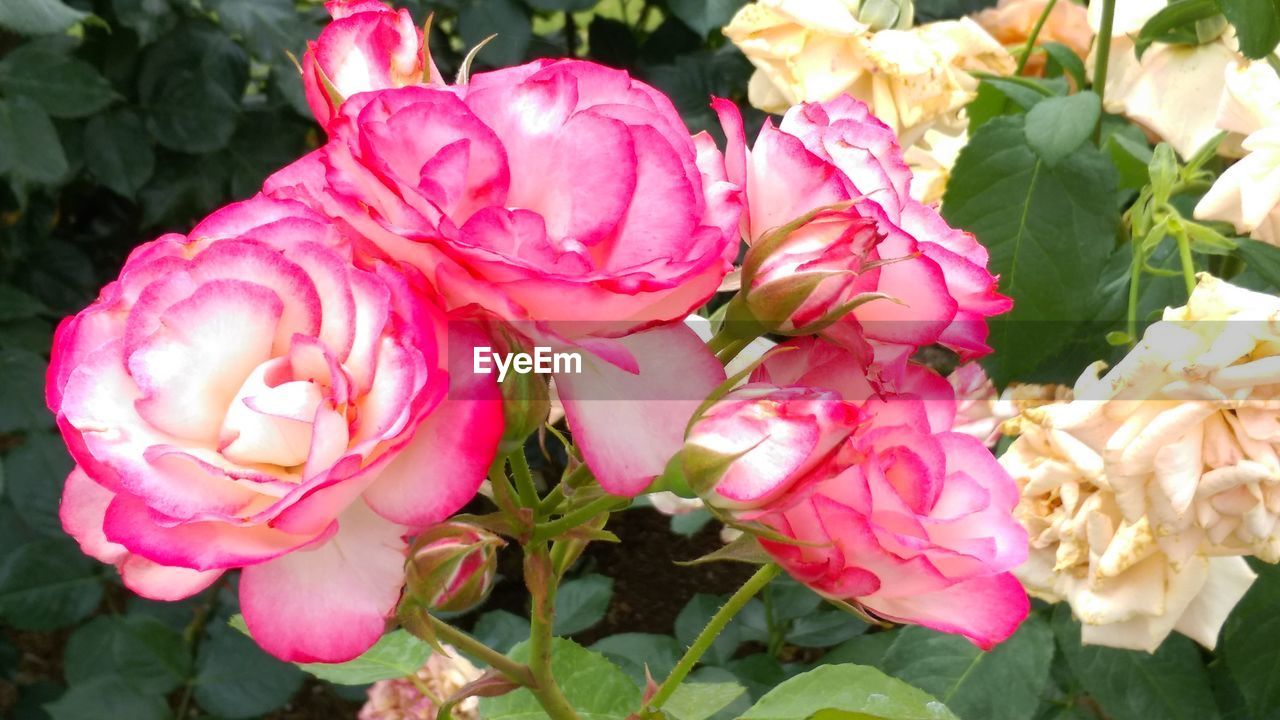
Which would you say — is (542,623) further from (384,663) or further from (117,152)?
(117,152)

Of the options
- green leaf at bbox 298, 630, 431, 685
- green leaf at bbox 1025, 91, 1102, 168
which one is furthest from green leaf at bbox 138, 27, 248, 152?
green leaf at bbox 1025, 91, 1102, 168

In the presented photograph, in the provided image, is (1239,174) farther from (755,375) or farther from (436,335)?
(436,335)

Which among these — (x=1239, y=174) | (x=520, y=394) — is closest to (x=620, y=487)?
(x=520, y=394)

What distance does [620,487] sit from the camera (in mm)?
390

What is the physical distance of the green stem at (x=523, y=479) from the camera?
46 cm

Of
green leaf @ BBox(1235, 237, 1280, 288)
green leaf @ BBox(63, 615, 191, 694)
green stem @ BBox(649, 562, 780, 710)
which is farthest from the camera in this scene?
green leaf @ BBox(63, 615, 191, 694)

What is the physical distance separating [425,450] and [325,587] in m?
0.05

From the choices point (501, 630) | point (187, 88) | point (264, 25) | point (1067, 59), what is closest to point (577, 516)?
point (1067, 59)

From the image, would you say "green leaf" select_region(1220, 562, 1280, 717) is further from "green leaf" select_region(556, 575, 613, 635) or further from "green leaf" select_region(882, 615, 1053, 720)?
"green leaf" select_region(556, 575, 613, 635)

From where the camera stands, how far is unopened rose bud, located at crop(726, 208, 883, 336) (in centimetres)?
40

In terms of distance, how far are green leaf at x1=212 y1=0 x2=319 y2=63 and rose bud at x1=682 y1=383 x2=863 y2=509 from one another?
0.99 meters

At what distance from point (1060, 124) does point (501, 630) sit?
2.45 feet

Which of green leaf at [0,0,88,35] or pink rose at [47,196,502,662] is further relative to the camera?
green leaf at [0,0,88,35]

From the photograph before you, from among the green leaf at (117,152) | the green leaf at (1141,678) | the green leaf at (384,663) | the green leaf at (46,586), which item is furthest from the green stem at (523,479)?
the green leaf at (117,152)
